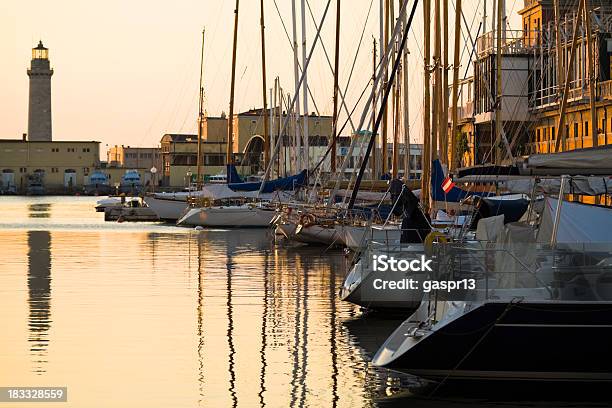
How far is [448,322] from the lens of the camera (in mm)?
16484

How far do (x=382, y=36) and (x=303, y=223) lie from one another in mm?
7541

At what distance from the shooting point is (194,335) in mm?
23000

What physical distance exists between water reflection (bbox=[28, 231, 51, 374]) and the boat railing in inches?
251

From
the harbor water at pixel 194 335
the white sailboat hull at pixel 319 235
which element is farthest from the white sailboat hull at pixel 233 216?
the harbor water at pixel 194 335

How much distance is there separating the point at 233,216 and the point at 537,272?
180ft

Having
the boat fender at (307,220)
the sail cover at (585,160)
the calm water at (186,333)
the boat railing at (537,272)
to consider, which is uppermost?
the sail cover at (585,160)

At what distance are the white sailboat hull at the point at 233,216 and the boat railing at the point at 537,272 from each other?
52.6 metres

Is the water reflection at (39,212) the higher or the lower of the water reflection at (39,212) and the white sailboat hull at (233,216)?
the lower

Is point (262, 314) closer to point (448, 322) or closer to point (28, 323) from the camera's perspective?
point (28, 323)

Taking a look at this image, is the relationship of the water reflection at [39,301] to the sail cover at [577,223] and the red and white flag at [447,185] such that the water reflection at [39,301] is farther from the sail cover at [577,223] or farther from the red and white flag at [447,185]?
the red and white flag at [447,185]

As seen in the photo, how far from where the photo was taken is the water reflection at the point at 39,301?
21031mm

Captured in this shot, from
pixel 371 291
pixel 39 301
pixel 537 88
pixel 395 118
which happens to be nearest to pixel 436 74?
pixel 395 118

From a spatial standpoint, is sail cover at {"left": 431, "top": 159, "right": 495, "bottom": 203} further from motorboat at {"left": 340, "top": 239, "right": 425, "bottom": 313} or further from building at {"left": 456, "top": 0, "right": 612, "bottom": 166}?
building at {"left": 456, "top": 0, "right": 612, "bottom": 166}

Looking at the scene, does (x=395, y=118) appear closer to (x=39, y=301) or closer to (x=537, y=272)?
(x=39, y=301)
